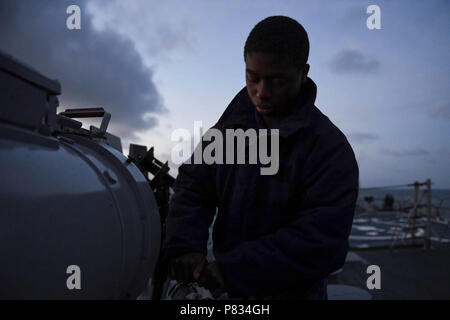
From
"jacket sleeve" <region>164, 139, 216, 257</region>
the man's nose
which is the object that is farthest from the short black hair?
"jacket sleeve" <region>164, 139, 216, 257</region>

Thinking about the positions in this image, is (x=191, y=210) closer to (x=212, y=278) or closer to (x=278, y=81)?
(x=212, y=278)

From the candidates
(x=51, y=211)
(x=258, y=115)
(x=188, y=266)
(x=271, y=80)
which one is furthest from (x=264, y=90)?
(x=51, y=211)

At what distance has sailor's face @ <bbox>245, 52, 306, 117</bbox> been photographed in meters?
1.05

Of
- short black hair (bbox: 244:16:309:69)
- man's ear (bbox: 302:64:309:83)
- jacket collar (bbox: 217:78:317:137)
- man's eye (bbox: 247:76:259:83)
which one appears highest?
short black hair (bbox: 244:16:309:69)

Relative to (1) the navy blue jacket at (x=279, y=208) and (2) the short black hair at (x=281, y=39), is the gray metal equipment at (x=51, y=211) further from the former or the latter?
(2) the short black hair at (x=281, y=39)

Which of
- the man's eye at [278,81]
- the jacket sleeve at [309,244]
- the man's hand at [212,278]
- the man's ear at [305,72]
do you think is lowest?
the man's hand at [212,278]

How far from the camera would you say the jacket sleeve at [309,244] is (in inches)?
36.7

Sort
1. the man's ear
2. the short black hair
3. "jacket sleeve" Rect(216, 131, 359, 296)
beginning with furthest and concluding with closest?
the man's ear, the short black hair, "jacket sleeve" Rect(216, 131, 359, 296)

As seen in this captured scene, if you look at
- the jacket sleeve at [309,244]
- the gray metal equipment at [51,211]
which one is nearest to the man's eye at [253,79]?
the jacket sleeve at [309,244]

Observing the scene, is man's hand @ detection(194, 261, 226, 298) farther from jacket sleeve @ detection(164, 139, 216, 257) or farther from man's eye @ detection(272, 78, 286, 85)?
man's eye @ detection(272, 78, 286, 85)

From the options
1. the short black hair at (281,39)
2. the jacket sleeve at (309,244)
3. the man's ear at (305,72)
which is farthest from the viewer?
the man's ear at (305,72)

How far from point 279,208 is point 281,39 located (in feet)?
1.93

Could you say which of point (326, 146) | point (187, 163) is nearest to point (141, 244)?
point (187, 163)
